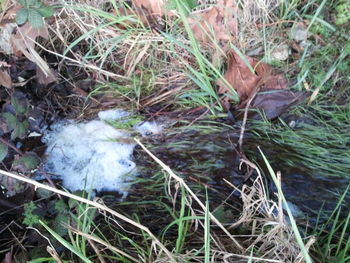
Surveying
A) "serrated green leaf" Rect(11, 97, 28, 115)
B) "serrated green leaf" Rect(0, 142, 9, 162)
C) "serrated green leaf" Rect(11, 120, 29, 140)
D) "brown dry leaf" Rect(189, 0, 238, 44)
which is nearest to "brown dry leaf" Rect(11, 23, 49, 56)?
"serrated green leaf" Rect(11, 97, 28, 115)

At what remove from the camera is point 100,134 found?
1.84 meters

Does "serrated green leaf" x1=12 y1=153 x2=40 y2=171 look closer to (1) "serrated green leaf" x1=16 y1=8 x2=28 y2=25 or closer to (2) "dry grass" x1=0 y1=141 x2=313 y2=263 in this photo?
(2) "dry grass" x1=0 y1=141 x2=313 y2=263

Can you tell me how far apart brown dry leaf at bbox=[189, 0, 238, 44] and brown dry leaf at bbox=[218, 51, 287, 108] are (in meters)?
0.12


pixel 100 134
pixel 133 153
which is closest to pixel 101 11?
pixel 100 134

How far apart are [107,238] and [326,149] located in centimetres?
109

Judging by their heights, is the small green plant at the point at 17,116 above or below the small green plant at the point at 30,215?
above

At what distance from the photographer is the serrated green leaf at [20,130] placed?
1.51m

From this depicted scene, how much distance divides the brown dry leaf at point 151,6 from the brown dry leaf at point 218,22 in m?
0.17

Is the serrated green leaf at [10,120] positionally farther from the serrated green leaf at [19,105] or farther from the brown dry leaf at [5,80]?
the brown dry leaf at [5,80]

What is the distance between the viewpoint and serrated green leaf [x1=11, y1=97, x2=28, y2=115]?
5.02 ft

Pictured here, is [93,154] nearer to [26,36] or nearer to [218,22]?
[26,36]

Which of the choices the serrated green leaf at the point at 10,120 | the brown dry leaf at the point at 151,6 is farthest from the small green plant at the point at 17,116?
the brown dry leaf at the point at 151,6

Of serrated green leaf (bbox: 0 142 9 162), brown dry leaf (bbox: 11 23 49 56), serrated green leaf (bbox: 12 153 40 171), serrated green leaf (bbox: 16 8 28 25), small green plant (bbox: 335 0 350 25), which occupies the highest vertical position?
serrated green leaf (bbox: 16 8 28 25)

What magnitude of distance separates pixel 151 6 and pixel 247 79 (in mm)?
622
